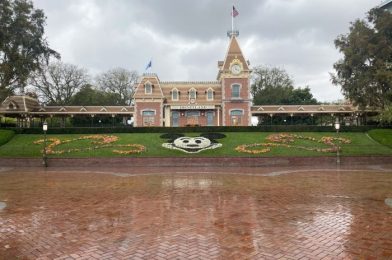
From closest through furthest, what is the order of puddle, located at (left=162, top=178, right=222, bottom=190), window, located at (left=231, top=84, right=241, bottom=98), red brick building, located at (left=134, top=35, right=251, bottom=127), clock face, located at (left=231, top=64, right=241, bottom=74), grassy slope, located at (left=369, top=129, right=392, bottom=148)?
puddle, located at (left=162, top=178, right=222, bottom=190) < grassy slope, located at (left=369, top=129, right=392, bottom=148) < red brick building, located at (left=134, top=35, right=251, bottom=127) < window, located at (left=231, top=84, right=241, bottom=98) < clock face, located at (left=231, top=64, right=241, bottom=74)

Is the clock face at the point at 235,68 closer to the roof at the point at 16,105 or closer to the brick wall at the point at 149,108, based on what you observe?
the brick wall at the point at 149,108

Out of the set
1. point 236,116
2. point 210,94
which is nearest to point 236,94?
point 236,116

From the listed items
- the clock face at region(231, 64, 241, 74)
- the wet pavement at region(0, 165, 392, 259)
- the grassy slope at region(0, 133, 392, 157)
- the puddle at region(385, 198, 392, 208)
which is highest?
the clock face at region(231, 64, 241, 74)

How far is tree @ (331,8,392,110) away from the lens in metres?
32.6

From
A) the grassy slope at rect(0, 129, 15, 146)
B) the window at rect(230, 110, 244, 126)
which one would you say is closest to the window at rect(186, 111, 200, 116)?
the window at rect(230, 110, 244, 126)

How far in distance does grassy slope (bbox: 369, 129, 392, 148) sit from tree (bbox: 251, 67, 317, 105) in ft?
104

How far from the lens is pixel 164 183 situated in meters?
16.7

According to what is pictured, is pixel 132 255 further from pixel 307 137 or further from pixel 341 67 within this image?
pixel 341 67

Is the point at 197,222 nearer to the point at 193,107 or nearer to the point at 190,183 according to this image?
the point at 190,183

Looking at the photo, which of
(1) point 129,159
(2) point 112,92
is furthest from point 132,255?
(2) point 112,92

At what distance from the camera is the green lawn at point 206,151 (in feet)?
95.7

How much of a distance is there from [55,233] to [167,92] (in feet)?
141

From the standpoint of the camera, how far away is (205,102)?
4931cm

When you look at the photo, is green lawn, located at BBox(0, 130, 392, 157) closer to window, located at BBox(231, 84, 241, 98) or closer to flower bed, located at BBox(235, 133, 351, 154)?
flower bed, located at BBox(235, 133, 351, 154)
